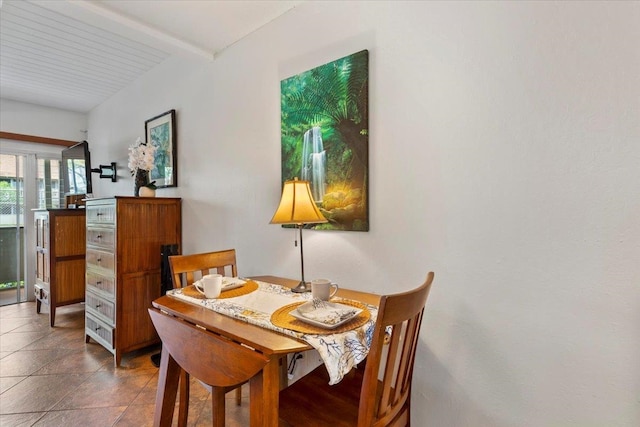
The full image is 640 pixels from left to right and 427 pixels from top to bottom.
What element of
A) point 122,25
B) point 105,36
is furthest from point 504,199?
point 105,36

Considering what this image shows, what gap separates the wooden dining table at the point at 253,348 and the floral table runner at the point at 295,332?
22 millimetres

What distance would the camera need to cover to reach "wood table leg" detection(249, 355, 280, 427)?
94 centimetres

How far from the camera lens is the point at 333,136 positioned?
1.71 m

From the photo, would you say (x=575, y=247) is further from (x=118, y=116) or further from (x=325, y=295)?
(x=118, y=116)

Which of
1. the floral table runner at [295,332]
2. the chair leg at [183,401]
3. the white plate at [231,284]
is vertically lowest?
the chair leg at [183,401]

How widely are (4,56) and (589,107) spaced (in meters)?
4.18

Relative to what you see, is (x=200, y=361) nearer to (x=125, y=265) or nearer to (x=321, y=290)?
(x=321, y=290)

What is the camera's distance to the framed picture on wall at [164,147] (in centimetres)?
288

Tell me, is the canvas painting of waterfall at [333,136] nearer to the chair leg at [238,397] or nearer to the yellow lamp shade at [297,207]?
the yellow lamp shade at [297,207]

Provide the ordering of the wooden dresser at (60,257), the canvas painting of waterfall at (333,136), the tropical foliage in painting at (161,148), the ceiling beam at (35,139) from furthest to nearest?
the ceiling beam at (35,139) < the wooden dresser at (60,257) < the tropical foliage in painting at (161,148) < the canvas painting of waterfall at (333,136)

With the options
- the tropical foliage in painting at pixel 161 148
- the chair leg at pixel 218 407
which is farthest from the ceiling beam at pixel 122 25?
the chair leg at pixel 218 407

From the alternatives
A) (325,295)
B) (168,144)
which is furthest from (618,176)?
(168,144)

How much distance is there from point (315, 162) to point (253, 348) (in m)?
1.09

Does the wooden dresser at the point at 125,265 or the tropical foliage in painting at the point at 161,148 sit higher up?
the tropical foliage in painting at the point at 161,148
